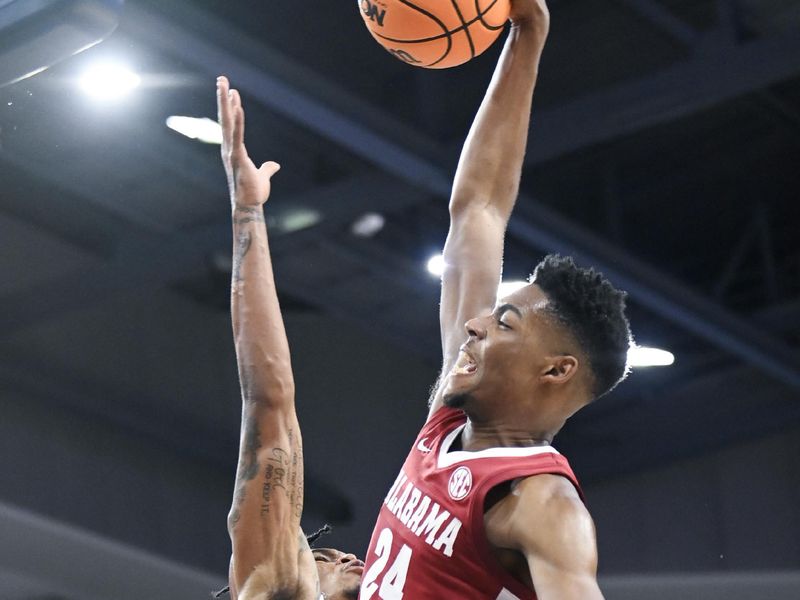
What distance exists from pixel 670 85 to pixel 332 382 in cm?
563

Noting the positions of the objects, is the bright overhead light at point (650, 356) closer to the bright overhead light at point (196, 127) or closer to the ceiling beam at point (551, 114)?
the ceiling beam at point (551, 114)

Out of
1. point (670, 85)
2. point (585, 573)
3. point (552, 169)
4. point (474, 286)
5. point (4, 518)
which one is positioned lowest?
point (585, 573)

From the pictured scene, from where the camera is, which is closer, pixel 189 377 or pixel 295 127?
pixel 295 127

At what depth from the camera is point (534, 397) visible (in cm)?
278

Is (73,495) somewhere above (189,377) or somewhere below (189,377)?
below

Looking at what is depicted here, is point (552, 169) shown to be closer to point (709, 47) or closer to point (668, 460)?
point (709, 47)

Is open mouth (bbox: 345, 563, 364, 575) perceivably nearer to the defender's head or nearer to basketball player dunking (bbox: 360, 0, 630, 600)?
basketball player dunking (bbox: 360, 0, 630, 600)

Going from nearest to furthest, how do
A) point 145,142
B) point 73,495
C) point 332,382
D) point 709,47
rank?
1. point 709,47
2. point 145,142
3. point 73,495
4. point 332,382

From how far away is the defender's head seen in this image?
2773 mm

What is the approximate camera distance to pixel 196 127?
765 cm

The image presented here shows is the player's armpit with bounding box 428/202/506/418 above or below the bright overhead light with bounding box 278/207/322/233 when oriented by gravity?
below

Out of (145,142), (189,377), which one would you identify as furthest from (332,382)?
(145,142)

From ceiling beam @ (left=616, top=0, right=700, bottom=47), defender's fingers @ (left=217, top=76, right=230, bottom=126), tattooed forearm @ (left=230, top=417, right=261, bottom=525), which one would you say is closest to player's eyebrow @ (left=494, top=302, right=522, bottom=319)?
tattooed forearm @ (left=230, top=417, right=261, bottom=525)

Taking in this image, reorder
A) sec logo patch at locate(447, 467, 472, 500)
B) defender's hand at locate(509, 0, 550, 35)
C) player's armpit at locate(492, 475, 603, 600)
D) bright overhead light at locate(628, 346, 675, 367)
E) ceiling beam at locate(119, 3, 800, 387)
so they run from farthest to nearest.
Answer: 1. bright overhead light at locate(628, 346, 675, 367)
2. ceiling beam at locate(119, 3, 800, 387)
3. defender's hand at locate(509, 0, 550, 35)
4. sec logo patch at locate(447, 467, 472, 500)
5. player's armpit at locate(492, 475, 603, 600)
